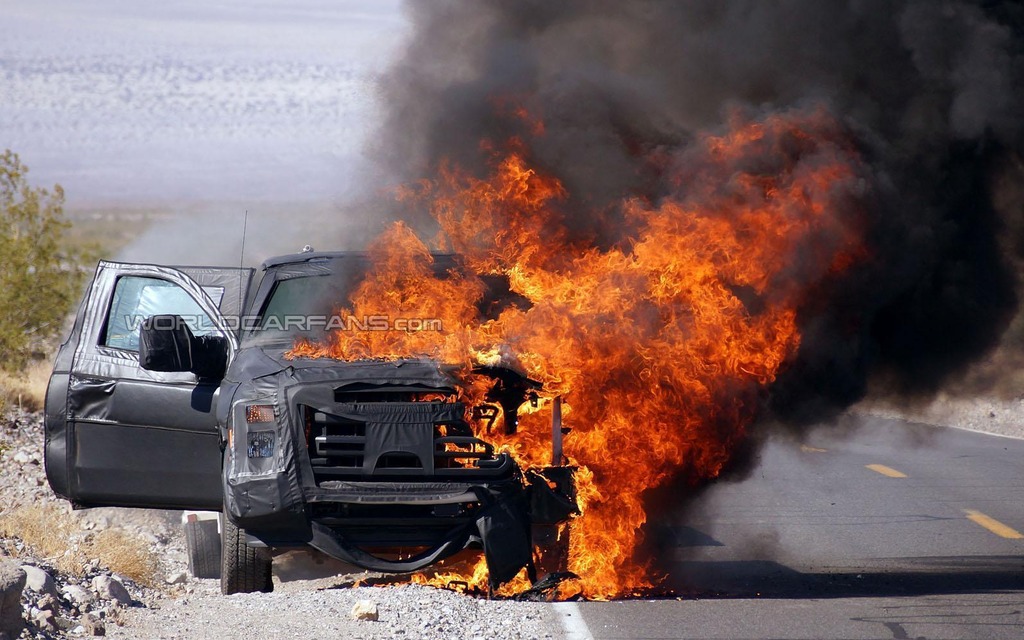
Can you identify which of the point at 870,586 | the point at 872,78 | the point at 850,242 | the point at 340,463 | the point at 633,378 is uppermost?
the point at 872,78

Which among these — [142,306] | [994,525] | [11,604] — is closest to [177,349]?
[142,306]

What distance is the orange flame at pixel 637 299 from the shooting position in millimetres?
7469

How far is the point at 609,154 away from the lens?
33.4 ft

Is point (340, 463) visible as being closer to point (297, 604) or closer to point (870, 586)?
point (297, 604)

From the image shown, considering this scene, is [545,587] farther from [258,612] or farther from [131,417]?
[131,417]

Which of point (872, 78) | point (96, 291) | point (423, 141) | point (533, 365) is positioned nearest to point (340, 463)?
point (533, 365)

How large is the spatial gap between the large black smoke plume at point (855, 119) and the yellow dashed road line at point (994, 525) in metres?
1.28

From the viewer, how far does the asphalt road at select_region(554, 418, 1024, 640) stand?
699 centimetres

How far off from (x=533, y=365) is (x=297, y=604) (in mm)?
1872

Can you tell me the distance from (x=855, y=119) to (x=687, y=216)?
2.16 metres

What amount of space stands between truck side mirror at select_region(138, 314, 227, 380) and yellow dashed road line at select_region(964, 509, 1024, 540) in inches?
249

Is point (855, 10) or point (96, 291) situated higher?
point (855, 10)

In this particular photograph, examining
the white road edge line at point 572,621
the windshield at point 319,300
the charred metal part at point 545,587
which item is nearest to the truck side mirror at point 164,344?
the windshield at point 319,300

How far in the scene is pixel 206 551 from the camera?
951 cm
